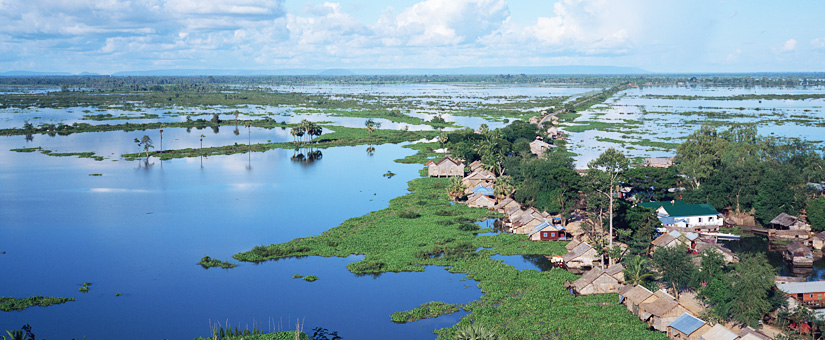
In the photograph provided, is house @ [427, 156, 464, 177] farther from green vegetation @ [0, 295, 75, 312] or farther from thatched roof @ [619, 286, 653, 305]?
green vegetation @ [0, 295, 75, 312]

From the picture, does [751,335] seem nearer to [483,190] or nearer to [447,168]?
[483,190]

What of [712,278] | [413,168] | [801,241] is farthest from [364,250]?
[413,168]

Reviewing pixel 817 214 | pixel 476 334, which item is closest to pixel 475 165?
pixel 817 214

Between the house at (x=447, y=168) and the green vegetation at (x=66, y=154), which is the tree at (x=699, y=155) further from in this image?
the green vegetation at (x=66, y=154)

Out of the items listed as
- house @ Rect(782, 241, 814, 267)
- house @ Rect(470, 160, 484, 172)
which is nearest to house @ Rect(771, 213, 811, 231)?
house @ Rect(782, 241, 814, 267)

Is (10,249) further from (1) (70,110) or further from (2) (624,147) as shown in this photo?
(1) (70,110)

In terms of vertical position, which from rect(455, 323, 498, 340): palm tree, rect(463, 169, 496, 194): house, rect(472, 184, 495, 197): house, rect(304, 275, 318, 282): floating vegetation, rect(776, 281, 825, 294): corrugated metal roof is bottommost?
rect(304, 275, 318, 282): floating vegetation

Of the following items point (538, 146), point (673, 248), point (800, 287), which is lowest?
point (800, 287)

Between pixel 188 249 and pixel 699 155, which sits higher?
pixel 699 155

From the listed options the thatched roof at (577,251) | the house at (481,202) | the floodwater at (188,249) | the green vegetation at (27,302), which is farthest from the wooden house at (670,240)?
A: the green vegetation at (27,302)
